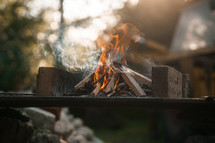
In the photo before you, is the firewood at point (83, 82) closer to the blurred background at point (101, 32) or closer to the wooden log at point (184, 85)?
the blurred background at point (101, 32)

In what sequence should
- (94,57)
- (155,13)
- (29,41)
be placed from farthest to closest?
(29,41) < (155,13) < (94,57)

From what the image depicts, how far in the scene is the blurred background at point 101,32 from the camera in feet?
10.6

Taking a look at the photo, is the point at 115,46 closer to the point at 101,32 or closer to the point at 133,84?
the point at 133,84

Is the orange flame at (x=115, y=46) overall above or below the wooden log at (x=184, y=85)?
above

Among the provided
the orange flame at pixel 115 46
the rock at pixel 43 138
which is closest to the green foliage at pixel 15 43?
the rock at pixel 43 138

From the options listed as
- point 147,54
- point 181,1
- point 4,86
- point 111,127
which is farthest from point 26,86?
point 181,1

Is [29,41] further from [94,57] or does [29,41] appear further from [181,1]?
[181,1]

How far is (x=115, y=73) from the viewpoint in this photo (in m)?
2.69

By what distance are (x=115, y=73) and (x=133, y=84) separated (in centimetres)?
32

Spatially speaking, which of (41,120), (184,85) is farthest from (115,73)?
(41,120)

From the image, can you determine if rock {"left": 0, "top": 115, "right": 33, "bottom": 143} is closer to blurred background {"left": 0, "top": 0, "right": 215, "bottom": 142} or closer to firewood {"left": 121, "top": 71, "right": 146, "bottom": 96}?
blurred background {"left": 0, "top": 0, "right": 215, "bottom": 142}

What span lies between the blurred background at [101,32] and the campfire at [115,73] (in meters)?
0.16

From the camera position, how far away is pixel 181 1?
114 inches

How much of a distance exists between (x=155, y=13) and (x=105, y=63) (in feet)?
15.8
